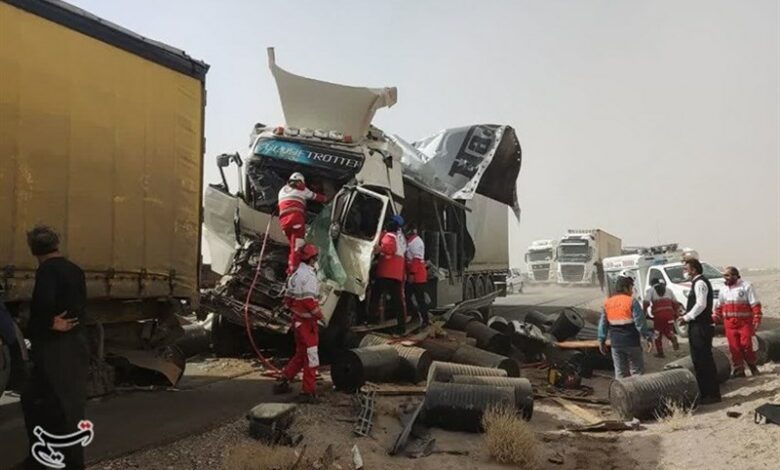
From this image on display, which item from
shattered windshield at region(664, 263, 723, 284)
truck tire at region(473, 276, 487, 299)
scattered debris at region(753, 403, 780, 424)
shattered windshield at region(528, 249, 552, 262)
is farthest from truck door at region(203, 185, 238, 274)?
shattered windshield at region(528, 249, 552, 262)

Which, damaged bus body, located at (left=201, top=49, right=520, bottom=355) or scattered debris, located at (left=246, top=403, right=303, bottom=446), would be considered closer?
scattered debris, located at (left=246, top=403, right=303, bottom=446)

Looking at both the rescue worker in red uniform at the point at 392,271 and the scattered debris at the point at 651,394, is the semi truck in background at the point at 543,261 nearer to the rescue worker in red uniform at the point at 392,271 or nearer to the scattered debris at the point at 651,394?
the rescue worker in red uniform at the point at 392,271

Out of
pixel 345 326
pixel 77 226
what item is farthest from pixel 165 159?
pixel 345 326

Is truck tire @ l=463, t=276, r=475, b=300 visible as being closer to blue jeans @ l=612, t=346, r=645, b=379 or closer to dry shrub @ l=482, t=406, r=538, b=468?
blue jeans @ l=612, t=346, r=645, b=379

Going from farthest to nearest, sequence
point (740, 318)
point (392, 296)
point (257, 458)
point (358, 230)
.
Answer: point (392, 296), point (740, 318), point (358, 230), point (257, 458)

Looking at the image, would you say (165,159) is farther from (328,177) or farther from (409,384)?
(409,384)

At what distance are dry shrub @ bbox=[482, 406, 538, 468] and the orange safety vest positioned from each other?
10.4 ft

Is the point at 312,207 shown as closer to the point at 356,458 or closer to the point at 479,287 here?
the point at 356,458

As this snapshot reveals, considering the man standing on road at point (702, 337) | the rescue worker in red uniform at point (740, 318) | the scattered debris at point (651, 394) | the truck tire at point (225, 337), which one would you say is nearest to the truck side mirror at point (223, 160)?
the truck tire at point (225, 337)

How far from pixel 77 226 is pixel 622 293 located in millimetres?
6706

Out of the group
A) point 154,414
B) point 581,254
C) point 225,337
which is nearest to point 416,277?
point 225,337

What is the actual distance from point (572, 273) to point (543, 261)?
2.78 meters

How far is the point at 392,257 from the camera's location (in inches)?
374

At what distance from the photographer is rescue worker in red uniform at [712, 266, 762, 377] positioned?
31.8ft
